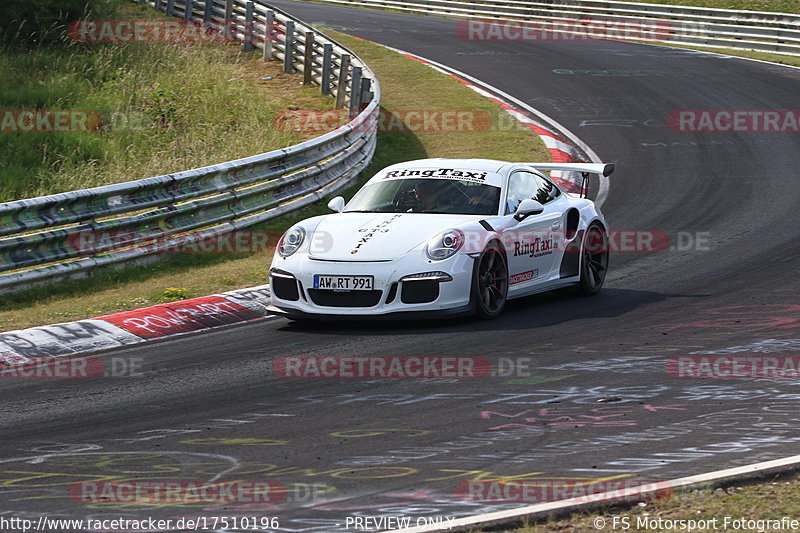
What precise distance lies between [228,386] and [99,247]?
14.5 ft

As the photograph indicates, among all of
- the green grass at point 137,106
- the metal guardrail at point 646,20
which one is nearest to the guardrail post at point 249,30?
the green grass at point 137,106

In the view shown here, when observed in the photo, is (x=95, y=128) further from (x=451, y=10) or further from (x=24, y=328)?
(x=451, y=10)

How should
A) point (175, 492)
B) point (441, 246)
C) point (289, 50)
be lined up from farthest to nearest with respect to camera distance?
point (289, 50), point (441, 246), point (175, 492)

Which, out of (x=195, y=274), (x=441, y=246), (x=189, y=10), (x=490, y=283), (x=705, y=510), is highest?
(x=189, y=10)

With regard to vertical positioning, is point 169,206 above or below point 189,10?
below

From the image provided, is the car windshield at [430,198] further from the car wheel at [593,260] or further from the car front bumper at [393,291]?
the car wheel at [593,260]

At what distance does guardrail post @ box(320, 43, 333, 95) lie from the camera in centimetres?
2156

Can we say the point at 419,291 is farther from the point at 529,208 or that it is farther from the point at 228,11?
the point at 228,11

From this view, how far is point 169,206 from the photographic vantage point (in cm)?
1249

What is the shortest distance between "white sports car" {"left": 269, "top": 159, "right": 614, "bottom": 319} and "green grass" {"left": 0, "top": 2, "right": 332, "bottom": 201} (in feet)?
21.8

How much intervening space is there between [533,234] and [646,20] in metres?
25.8

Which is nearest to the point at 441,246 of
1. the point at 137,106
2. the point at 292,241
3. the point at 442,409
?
the point at 292,241

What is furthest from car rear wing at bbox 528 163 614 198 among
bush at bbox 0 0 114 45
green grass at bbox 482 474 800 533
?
bush at bbox 0 0 114 45

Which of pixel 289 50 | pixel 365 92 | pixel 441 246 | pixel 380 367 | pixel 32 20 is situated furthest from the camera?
pixel 32 20
